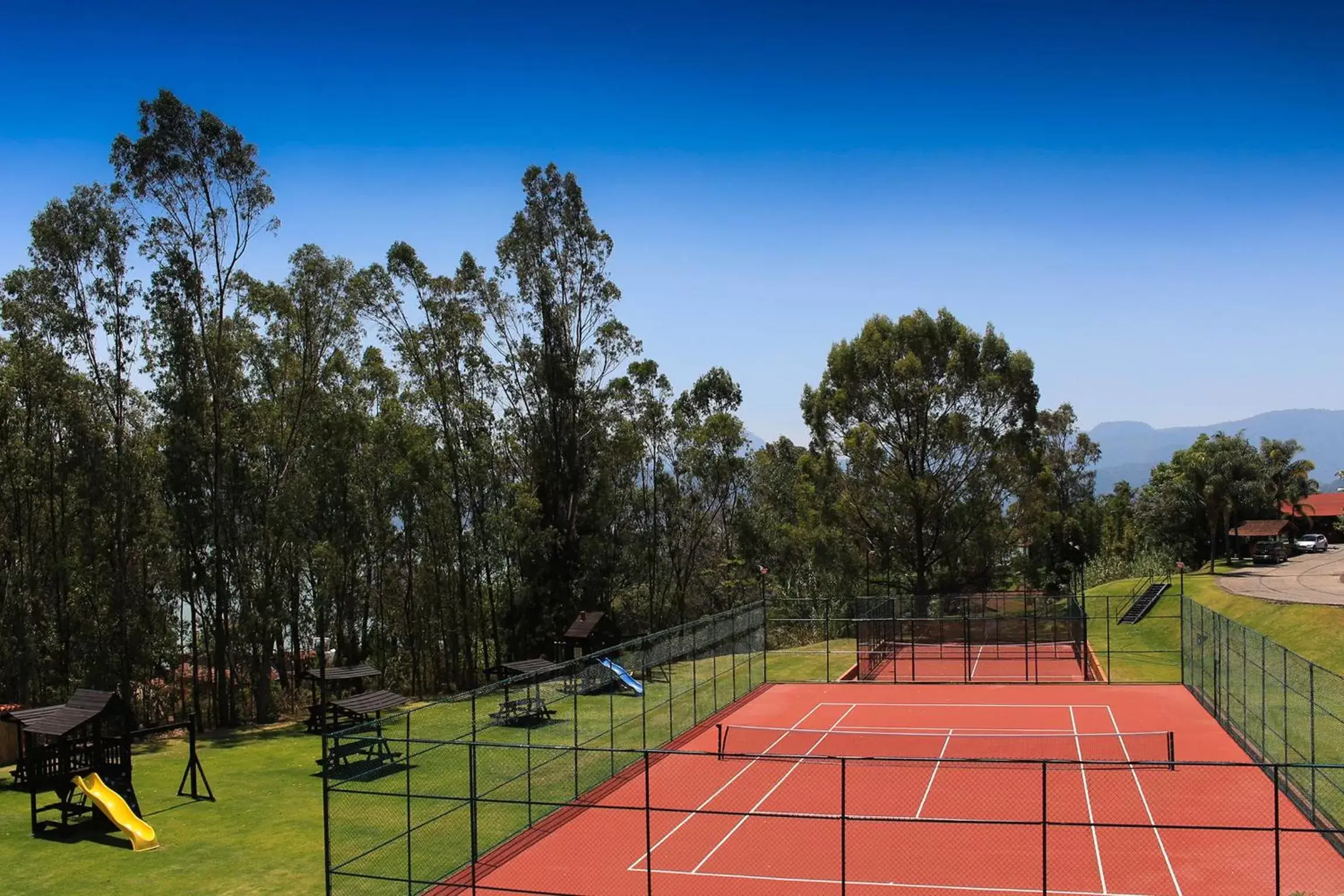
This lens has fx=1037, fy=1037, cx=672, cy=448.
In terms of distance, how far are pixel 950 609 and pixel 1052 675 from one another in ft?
45.3

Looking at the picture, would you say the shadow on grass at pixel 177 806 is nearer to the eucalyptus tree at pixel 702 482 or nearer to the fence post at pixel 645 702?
the fence post at pixel 645 702

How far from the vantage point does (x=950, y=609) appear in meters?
54.8

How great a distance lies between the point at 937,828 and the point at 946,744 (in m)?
8.43

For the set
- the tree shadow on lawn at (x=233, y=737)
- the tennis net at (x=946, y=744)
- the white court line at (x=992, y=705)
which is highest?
the tennis net at (x=946, y=744)

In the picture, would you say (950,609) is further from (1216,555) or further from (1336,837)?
(1336,837)

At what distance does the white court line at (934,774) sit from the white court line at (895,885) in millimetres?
2100

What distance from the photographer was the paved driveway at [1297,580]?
48.0 m

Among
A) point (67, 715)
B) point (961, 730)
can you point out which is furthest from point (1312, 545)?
point (67, 715)

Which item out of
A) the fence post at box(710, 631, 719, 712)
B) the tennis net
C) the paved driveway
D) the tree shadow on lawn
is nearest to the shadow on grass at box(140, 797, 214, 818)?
the tree shadow on lawn

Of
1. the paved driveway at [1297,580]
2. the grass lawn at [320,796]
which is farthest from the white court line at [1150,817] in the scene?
the paved driveway at [1297,580]

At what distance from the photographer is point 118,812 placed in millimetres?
20469

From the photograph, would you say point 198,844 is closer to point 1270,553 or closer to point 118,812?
point 118,812

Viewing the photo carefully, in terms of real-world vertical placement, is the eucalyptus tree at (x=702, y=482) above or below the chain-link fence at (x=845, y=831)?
above

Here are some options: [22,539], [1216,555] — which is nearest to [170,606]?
[22,539]
